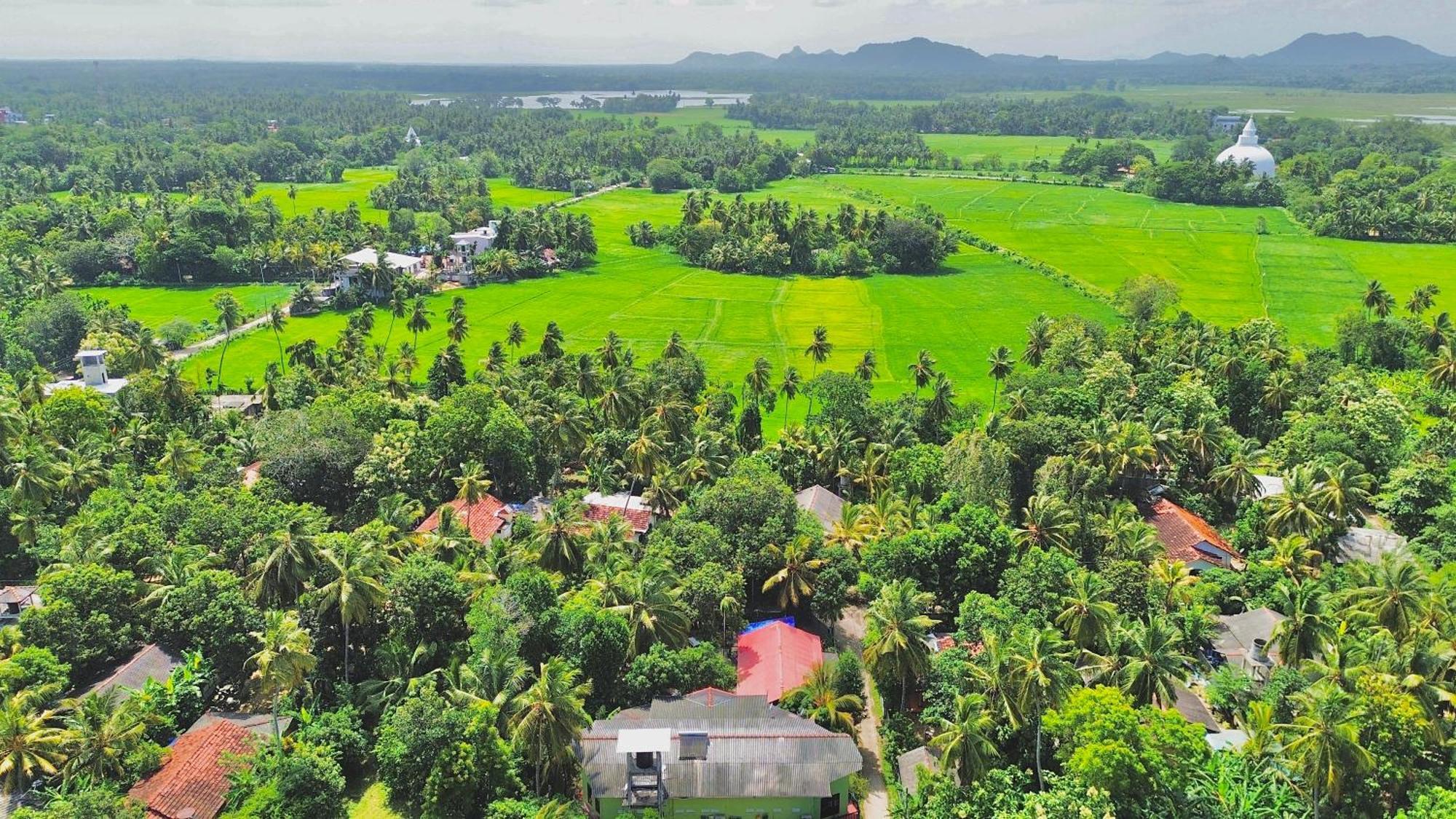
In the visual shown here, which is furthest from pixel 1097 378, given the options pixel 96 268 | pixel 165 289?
pixel 96 268

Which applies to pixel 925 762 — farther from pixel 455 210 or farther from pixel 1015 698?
pixel 455 210

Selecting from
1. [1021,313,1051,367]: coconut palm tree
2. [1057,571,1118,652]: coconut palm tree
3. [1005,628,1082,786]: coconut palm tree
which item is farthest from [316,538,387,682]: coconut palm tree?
[1021,313,1051,367]: coconut palm tree

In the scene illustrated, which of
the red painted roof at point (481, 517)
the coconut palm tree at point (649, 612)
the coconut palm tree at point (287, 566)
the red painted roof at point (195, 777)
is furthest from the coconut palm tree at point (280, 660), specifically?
the red painted roof at point (481, 517)

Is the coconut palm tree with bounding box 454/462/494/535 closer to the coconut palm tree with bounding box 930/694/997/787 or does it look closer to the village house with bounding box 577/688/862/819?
the village house with bounding box 577/688/862/819

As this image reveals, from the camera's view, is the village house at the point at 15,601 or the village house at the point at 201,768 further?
the village house at the point at 15,601

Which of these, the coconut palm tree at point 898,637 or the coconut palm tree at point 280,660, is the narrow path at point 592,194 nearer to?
the coconut palm tree at point 280,660

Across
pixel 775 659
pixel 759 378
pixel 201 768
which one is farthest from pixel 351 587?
pixel 759 378

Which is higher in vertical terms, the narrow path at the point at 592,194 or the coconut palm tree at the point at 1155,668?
the narrow path at the point at 592,194

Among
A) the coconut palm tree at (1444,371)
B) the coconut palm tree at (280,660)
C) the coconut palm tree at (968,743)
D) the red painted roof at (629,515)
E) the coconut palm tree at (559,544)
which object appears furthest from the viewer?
the coconut palm tree at (1444,371)
